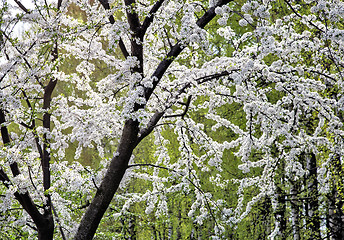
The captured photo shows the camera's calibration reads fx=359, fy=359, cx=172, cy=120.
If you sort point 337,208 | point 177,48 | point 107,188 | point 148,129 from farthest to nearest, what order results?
point 337,208 → point 148,129 → point 177,48 → point 107,188

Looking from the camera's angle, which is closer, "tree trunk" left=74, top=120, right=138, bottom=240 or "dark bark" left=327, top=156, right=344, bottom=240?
"tree trunk" left=74, top=120, right=138, bottom=240

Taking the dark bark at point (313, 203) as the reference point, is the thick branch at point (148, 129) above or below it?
below

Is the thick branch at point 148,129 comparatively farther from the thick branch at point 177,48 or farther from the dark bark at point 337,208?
the dark bark at point 337,208

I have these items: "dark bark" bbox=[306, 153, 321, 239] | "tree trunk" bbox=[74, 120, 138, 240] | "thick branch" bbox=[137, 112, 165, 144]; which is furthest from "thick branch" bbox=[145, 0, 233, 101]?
"dark bark" bbox=[306, 153, 321, 239]

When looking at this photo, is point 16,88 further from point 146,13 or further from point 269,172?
point 269,172

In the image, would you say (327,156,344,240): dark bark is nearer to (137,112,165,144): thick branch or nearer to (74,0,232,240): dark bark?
(137,112,165,144): thick branch

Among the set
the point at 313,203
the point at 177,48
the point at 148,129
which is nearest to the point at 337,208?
the point at 313,203

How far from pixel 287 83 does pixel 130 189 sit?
34.4ft

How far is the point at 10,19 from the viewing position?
3.74 metres

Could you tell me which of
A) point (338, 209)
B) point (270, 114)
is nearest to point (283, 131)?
point (270, 114)

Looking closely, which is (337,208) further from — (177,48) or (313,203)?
(177,48)

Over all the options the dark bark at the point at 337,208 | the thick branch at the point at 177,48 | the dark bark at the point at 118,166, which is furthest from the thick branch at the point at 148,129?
the dark bark at the point at 337,208

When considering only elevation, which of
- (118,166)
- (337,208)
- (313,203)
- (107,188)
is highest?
(313,203)

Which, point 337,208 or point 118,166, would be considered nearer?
point 118,166
